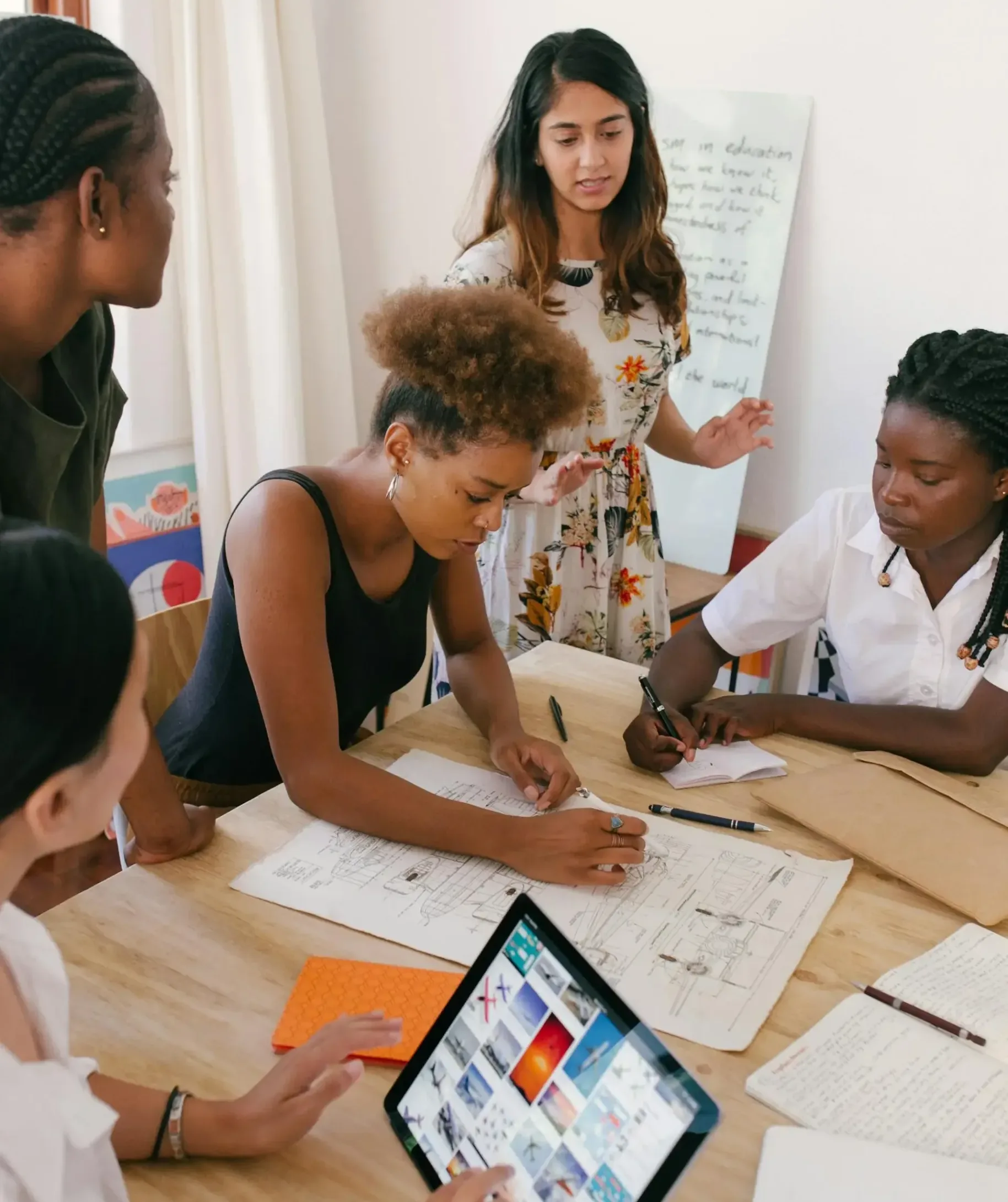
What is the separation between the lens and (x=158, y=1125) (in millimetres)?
828

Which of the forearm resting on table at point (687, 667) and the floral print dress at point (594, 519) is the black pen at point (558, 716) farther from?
the floral print dress at point (594, 519)

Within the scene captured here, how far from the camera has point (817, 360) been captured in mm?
2559

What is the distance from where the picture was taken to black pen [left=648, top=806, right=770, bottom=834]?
1300mm

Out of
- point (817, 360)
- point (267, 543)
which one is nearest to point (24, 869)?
point (267, 543)

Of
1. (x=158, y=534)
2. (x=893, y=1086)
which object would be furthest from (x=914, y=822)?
(x=158, y=534)

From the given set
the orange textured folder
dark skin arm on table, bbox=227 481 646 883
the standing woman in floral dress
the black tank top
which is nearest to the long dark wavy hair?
the standing woman in floral dress

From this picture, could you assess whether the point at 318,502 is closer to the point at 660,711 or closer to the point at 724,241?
the point at 660,711

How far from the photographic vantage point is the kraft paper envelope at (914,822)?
3.90 ft

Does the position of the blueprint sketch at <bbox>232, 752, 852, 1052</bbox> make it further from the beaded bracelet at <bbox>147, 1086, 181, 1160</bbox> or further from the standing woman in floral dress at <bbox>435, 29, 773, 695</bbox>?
the standing woman in floral dress at <bbox>435, 29, 773, 695</bbox>

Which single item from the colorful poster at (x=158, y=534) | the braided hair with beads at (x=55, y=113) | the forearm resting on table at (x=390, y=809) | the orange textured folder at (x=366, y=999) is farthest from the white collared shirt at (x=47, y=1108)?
the colorful poster at (x=158, y=534)

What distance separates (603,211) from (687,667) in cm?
90

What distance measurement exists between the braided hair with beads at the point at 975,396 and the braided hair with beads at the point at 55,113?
1045mm

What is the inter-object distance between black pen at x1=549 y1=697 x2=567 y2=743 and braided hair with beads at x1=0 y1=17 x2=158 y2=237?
2.74ft

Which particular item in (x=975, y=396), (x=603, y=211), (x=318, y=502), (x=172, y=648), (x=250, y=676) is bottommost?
(x=172, y=648)
